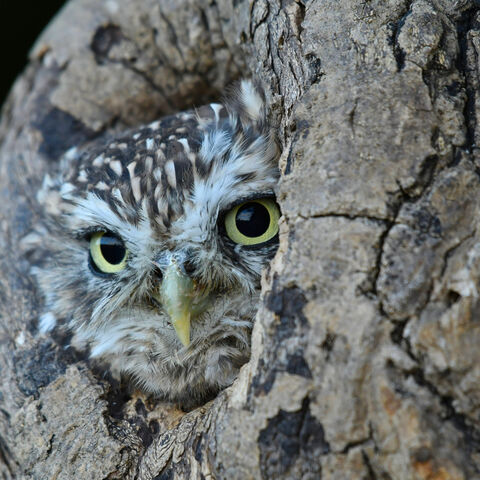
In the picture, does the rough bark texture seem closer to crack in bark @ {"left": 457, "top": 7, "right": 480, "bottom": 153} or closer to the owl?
crack in bark @ {"left": 457, "top": 7, "right": 480, "bottom": 153}

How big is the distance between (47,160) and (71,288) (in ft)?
2.57

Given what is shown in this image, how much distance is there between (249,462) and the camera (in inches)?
51.8

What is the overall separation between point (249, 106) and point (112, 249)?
2.25 feet

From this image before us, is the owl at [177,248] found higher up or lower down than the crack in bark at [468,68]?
lower down

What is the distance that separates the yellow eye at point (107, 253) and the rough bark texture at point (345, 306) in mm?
343

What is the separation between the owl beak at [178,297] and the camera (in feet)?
5.44

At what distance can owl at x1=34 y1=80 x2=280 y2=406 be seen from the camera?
176cm

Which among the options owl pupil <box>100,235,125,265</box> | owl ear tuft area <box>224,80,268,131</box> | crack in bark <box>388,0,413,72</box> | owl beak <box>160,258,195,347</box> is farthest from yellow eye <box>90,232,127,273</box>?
crack in bark <box>388,0,413,72</box>

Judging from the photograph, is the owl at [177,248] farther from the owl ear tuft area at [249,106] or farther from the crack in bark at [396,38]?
the crack in bark at [396,38]

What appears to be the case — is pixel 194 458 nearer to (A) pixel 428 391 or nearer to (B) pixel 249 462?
(B) pixel 249 462

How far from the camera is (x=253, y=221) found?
1.78 metres

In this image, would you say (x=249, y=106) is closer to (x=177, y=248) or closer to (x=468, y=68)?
(x=177, y=248)

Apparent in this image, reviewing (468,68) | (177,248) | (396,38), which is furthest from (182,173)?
(468,68)

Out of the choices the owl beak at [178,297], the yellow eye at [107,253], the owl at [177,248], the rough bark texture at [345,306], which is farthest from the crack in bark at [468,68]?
the yellow eye at [107,253]
